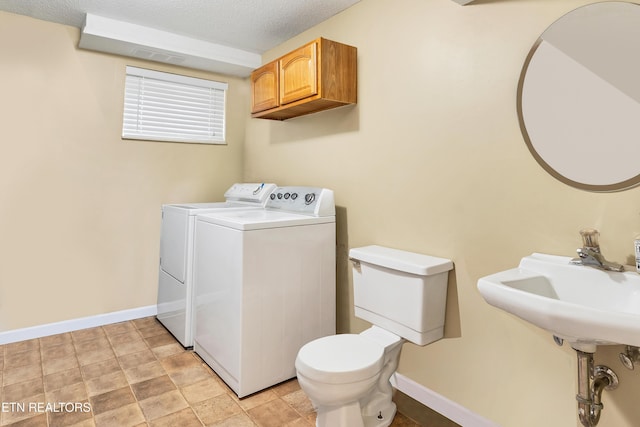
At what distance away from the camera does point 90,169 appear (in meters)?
2.74

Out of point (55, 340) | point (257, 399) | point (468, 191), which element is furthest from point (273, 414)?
point (55, 340)

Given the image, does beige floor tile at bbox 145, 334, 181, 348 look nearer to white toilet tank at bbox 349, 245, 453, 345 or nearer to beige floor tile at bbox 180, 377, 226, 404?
beige floor tile at bbox 180, 377, 226, 404

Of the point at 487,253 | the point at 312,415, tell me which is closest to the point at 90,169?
the point at 312,415

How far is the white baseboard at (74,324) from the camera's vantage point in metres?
2.51

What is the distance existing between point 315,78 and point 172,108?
162 centimetres

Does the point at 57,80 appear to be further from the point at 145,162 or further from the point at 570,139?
the point at 570,139

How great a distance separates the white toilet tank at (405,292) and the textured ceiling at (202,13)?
1657 mm

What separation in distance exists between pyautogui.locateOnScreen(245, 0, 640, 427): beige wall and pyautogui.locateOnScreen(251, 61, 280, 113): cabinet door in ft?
1.65

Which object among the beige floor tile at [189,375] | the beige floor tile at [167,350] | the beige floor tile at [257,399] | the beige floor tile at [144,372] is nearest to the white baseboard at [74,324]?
the beige floor tile at [167,350]

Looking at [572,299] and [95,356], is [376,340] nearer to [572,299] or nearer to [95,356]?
[572,299]

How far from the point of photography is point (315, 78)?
2109 millimetres

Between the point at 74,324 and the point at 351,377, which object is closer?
the point at 351,377

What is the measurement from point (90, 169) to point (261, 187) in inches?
52.3

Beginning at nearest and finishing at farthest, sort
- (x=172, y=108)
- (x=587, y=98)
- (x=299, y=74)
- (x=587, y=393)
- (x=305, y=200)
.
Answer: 1. (x=587, y=393)
2. (x=587, y=98)
3. (x=299, y=74)
4. (x=305, y=200)
5. (x=172, y=108)
